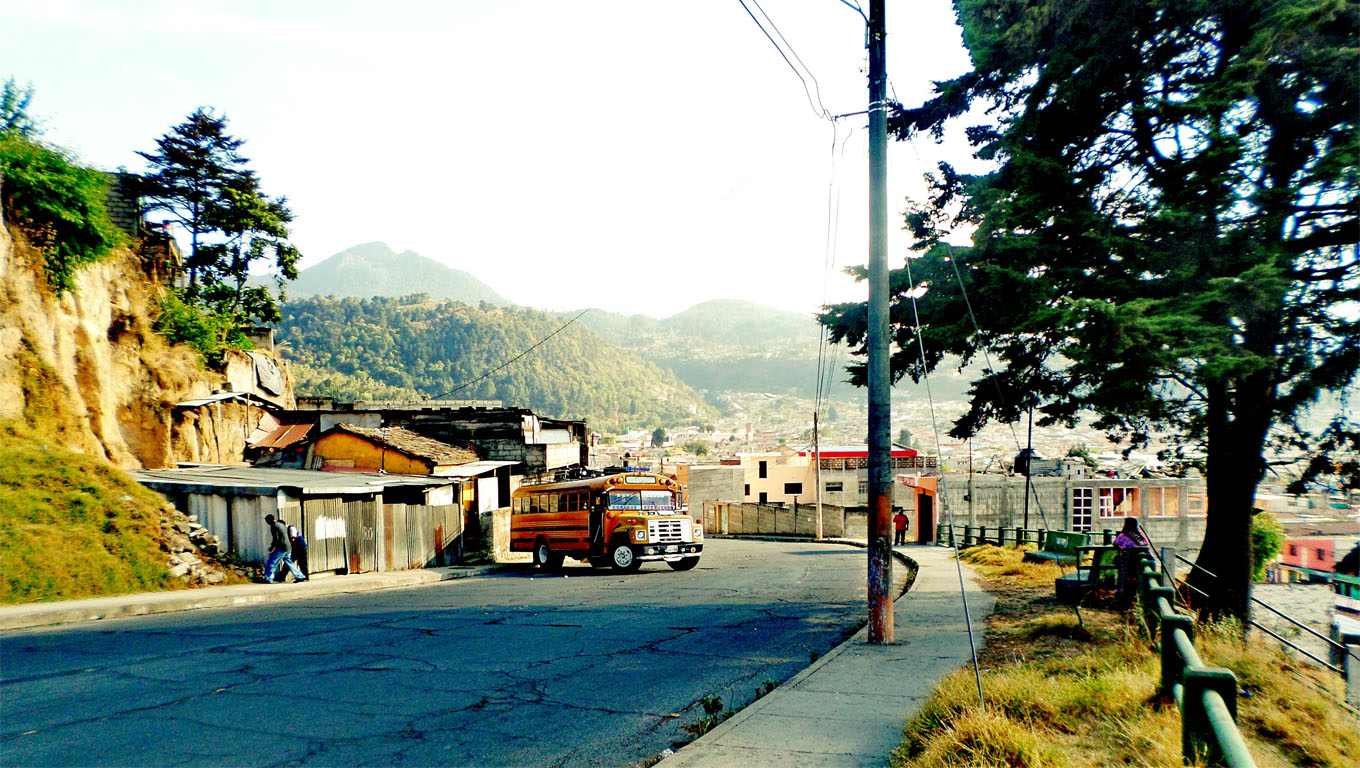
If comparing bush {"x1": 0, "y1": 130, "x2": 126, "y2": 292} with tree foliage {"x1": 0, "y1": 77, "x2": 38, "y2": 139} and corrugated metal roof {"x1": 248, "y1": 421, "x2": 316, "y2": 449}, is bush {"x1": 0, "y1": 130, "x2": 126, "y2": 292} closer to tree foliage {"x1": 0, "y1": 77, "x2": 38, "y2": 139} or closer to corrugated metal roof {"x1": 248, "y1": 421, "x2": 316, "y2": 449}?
tree foliage {"x1": 0, "y1": 77, "x2": 38, "y2": 139}

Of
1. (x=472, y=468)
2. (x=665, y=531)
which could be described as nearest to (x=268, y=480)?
(x=472, y=468)

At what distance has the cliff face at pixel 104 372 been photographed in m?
19.0

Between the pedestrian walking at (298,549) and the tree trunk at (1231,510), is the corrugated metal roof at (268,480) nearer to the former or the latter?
the pedestrian walking at (298,549)

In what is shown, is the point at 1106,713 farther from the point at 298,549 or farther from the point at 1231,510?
the point at 298,549

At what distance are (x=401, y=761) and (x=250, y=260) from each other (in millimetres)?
39863

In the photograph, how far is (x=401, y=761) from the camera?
232 inches

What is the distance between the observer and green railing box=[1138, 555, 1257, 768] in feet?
10.7

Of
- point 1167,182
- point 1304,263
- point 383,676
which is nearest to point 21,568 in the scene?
point 383,676

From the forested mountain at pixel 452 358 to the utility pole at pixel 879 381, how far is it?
9077 cm

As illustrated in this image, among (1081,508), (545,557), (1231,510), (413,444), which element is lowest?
(1081,508)

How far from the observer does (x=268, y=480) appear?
21094 mm

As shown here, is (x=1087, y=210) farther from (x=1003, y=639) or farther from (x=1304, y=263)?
(x=1003, y=639)

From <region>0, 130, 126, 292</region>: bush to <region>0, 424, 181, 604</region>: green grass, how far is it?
6165 mm

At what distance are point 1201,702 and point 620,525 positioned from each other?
64.3ft
